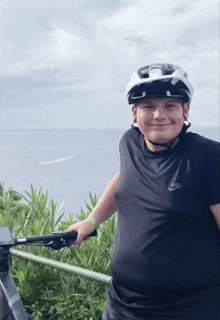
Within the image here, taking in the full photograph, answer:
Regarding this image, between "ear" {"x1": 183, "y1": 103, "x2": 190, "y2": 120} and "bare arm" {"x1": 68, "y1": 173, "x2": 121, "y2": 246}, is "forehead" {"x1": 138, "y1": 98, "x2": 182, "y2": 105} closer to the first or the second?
"ear" {"x1": 183, "y1": 103, "x2": 190, "y2": 120}

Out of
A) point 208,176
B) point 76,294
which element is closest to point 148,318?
point 208,176

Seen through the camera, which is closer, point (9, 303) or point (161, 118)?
point (161, 118)

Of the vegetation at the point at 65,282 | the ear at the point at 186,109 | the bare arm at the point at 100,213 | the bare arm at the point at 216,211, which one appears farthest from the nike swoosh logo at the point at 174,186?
the vegetation at the point at 65,282

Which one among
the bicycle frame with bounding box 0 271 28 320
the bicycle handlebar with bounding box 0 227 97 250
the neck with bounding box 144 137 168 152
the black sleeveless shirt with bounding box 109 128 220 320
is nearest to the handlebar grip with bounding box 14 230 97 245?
the bicycle handlebar with bounding box 0 227 97 250

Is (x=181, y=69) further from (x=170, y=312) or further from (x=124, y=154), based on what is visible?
(x=170, y=312)

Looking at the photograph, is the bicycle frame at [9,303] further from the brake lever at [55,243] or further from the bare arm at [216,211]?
the bare arm at [216,211]

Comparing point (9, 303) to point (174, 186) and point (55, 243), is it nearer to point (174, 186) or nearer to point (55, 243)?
point (55, 243)

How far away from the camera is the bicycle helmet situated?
79.3 inches

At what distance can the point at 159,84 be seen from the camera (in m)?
2.02

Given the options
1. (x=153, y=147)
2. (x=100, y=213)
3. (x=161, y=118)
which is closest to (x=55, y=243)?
(x=100, y=213)

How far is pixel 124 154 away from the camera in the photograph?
2.21m

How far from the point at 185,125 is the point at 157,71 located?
0.78 feet

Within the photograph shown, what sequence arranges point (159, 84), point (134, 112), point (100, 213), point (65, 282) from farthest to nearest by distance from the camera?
point (65, 282), point (100, 213), point (134, 112), point (159, 84)

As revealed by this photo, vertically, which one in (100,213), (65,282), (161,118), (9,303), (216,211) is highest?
(161,118)
